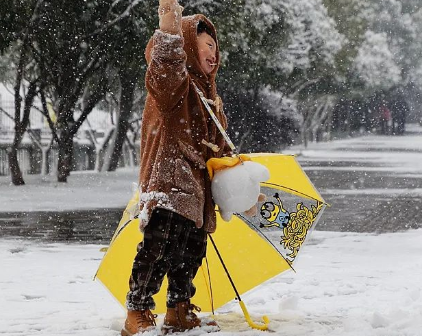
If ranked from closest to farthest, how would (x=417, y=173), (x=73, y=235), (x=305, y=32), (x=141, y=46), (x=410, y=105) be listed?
(x=73, y=235) < (x=141, y=46) < (x=417, y=173) < (x=305, y=32) < (x=410, y=105)

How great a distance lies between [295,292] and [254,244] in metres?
1.21

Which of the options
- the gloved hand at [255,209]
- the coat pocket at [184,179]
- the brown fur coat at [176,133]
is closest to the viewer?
the brown fur coat at [176,133]

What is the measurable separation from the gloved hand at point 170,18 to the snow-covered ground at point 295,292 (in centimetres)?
150

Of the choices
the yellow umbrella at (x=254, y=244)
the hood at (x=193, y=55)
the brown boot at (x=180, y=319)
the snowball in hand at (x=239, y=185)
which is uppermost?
the hood at (x=193, y=55)

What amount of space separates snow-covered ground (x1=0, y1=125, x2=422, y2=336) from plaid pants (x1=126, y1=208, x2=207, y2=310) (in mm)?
275

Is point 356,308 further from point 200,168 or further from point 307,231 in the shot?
point 200,168

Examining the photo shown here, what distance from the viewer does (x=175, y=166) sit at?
461 cm

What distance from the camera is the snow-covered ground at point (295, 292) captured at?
5.10 metres

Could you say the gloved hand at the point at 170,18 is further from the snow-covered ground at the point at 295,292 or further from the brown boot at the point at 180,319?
the snow-covered ground at the point at 295,292

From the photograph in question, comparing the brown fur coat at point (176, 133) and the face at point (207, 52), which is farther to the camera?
the face at point (207, 52)

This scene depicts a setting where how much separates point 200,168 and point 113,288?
3.29 ft

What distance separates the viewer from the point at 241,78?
28047 millimetres

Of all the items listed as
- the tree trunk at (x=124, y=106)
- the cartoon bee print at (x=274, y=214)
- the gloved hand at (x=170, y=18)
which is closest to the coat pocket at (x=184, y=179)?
the gloved hand at (x=170, y=18)

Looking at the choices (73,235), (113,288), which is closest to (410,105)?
(73,235)
